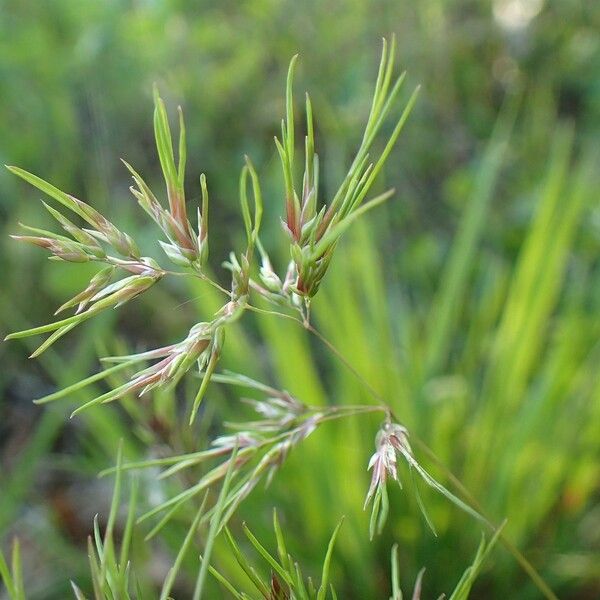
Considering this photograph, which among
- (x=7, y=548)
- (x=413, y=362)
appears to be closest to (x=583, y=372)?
(x=413, y=362)

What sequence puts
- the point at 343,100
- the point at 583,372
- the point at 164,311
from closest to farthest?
the point at 583,372, the point at 164,311, the point at 343,100

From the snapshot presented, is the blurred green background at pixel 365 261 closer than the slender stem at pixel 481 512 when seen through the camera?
No

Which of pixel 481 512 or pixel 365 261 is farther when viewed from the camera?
pixel 365 261

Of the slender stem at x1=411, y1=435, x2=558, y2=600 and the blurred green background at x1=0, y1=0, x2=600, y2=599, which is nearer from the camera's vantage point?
the slender stem at x1=411, y1=435, x2=558, y2=600

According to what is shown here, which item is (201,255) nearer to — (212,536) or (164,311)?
(212,536)

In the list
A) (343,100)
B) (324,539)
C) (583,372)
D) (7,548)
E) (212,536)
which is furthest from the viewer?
(343,100)

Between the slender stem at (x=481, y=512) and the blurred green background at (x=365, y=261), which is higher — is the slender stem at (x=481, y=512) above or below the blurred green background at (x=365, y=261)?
above

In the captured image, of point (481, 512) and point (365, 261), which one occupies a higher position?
point (481, 512)

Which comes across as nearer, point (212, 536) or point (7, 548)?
point (212, 536)
